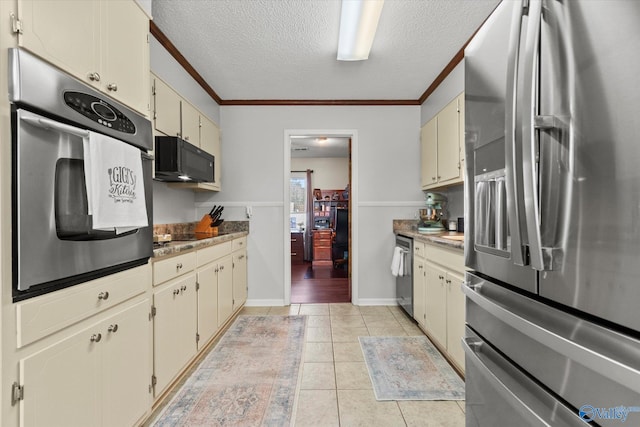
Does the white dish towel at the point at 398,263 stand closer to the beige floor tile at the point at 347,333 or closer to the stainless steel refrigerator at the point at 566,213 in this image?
the beige floor tile at the point at 347,333

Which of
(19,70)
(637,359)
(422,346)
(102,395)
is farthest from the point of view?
(422,346)

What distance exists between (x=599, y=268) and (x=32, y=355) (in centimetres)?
152

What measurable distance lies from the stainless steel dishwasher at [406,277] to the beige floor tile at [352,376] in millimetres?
1160

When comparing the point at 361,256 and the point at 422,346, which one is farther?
the point at 361,256

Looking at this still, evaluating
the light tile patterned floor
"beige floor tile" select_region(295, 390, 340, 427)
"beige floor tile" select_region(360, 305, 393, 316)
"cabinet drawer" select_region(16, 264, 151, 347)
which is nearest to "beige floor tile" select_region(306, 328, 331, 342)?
the light tile patterned floor

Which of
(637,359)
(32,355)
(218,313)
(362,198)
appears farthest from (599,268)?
(362,198)

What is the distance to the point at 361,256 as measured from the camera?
4066 mm

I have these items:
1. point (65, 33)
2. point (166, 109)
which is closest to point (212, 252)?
point (166, 109)

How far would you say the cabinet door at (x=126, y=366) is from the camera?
1.34 metres

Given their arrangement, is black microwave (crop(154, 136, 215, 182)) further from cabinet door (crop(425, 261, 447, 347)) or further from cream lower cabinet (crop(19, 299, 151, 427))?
cabinet door (crop(425, 261, 447, 347))

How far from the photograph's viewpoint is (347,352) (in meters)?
2.65

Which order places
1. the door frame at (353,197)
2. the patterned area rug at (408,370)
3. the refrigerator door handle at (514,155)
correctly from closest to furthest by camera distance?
1. the refrigerator door handle at (514,155)
2. the patterned area rug at (408,370)
3. the door frame at (353,197)

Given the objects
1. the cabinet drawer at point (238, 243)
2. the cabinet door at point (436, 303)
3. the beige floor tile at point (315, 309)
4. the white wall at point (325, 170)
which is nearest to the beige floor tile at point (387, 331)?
the cabinet door at point (436, 303)

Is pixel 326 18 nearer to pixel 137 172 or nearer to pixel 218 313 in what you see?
pixel 137 172
